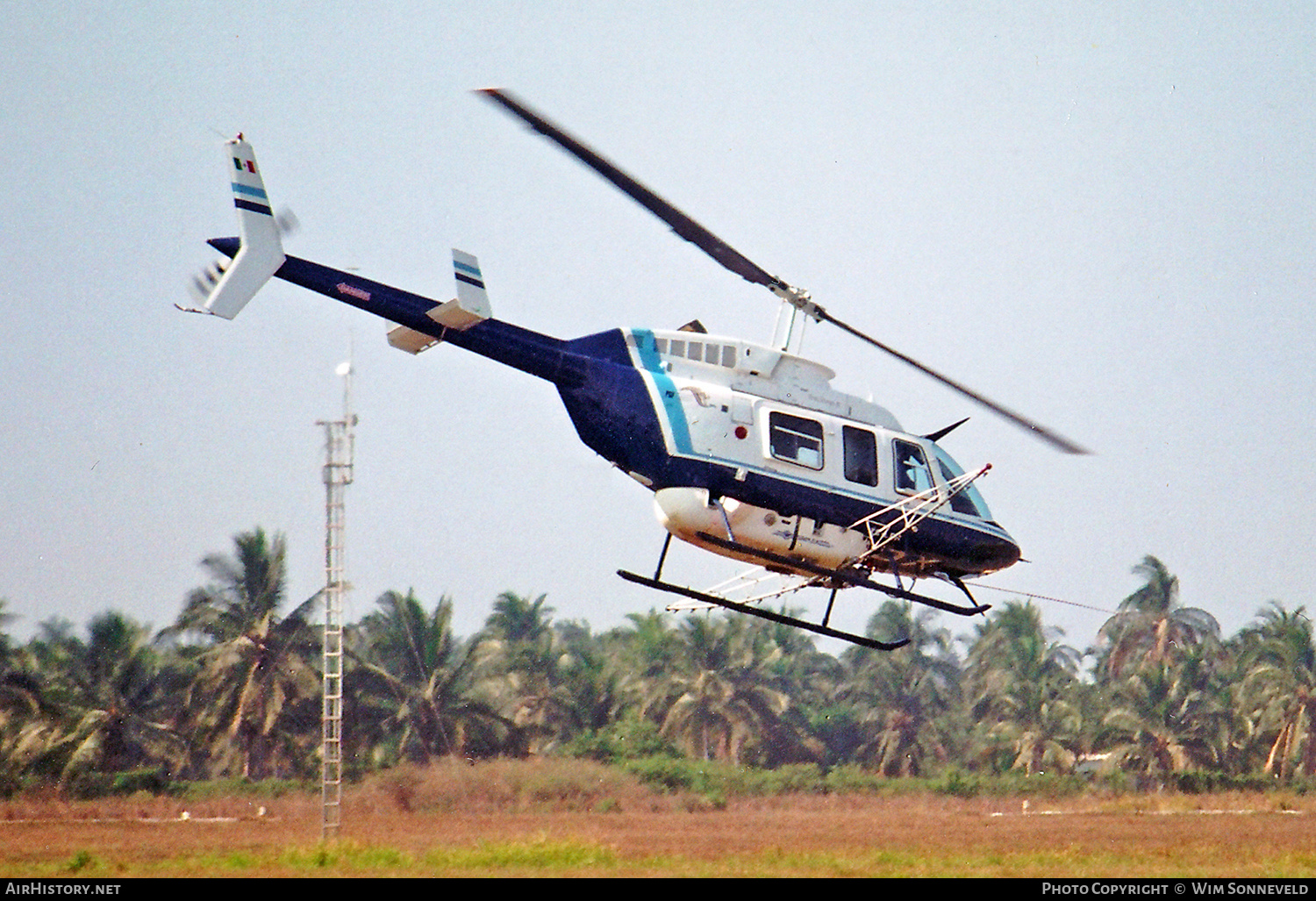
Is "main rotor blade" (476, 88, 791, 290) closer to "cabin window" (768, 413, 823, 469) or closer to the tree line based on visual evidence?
"cabin window" (768, 413, 823, 469)

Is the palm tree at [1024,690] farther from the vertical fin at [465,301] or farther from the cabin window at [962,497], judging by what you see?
the vertical fin at [465,301]

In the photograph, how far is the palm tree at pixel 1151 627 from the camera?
59969 mm

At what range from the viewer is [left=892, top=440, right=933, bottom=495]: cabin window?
21141 mm

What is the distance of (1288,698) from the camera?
51.6 meters

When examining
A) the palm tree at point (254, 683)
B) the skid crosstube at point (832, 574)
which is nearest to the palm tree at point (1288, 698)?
the palm tree at point (254, 683)

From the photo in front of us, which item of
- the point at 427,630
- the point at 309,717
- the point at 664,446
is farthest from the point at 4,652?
the point at 664,446

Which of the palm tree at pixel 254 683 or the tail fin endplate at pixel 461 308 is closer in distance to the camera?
the tail fin endplate at pixel 461 308

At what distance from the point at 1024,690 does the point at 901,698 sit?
5.91 meters

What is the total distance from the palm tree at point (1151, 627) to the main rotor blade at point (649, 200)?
4333cm

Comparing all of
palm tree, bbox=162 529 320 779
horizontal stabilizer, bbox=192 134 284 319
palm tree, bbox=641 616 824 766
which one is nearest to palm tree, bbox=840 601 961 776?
palm tree, bbox=641 616 824 766

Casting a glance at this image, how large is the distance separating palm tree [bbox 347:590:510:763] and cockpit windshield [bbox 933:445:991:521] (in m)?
24.7

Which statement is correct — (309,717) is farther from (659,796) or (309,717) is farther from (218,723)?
(659,796)

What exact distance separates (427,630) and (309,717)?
499 centimetres

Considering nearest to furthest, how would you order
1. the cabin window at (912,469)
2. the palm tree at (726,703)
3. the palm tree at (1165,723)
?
the cabin window at (912,469), the palm tree at (1165,723), the palm tree at (726,703)
